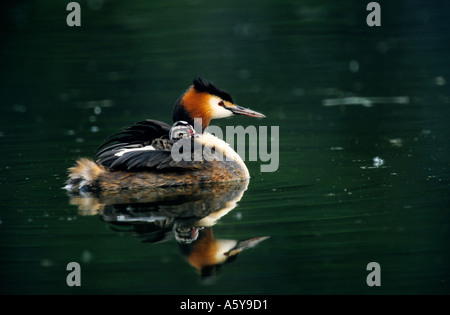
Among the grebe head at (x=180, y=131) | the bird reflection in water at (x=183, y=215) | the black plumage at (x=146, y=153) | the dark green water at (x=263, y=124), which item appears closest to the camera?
the dark green water at (x=263, y=124)

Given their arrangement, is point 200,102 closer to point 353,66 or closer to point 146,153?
point 146,153

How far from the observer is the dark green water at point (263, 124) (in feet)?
20.3

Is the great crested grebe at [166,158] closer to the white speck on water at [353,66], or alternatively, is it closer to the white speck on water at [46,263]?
the white speck on water at [46,263]

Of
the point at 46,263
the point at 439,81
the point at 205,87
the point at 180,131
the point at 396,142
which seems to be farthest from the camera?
the point at 439,81

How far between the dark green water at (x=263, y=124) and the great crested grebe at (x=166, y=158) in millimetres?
348

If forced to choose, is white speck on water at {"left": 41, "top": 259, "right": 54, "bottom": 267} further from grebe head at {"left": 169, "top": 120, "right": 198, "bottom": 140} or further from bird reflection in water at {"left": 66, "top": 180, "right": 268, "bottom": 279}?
grebe head at {"left": 169, "top": 120, "right": 198, "bottom": 140}

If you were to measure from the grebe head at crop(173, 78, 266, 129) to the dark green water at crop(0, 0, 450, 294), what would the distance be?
94 cm

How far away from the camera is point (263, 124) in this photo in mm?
11633

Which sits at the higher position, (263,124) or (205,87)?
(263,124)

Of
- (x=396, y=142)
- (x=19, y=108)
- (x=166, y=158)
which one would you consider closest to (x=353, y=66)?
(x=396, y=142)

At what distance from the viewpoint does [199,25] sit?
64.7ft

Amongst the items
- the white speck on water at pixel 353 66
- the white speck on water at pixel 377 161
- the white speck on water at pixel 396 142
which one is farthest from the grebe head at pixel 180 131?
the white speck on water at pixel 353 66

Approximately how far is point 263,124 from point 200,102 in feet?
9.22
